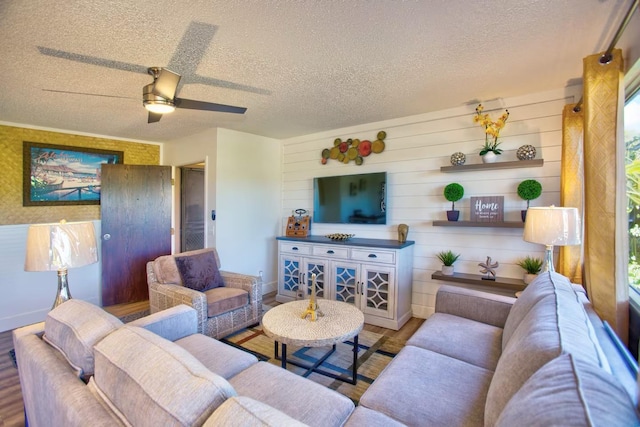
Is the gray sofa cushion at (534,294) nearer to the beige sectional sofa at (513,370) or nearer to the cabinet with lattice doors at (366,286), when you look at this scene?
the beige sectional sofa at (513,370)

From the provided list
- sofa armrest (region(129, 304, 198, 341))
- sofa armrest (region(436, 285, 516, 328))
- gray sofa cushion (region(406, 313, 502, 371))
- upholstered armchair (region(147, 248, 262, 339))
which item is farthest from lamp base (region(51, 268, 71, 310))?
sofa armrest (region(436, 285, 516, 328))

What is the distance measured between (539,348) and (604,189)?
4.57ft

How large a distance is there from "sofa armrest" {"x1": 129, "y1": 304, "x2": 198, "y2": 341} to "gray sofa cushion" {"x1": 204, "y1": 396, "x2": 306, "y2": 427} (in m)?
1.36

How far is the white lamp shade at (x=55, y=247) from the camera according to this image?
1.74 meters

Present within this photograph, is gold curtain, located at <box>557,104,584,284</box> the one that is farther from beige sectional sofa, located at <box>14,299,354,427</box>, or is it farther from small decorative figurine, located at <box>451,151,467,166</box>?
beige sectional sofa, located at <box>14,299,354,427</box>

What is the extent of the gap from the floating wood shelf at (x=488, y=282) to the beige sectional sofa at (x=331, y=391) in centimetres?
94

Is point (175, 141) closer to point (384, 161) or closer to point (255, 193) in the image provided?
point (255, 193)

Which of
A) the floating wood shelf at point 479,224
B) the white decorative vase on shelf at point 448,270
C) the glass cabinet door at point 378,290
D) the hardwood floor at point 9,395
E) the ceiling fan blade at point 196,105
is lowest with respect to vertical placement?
the hardwood floor at point 9,395

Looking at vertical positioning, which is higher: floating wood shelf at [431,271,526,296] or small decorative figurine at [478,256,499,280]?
small decorative figurine at [478,256,499,280]

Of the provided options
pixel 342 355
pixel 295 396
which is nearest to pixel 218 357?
pixel 295 396

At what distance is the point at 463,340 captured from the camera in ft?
6.44

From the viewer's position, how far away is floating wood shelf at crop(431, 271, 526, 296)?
9.53 feet

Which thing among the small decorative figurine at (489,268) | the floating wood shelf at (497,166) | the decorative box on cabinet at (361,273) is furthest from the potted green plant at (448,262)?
the floating wood shelf at (497,166)

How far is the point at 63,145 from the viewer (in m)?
4.15
